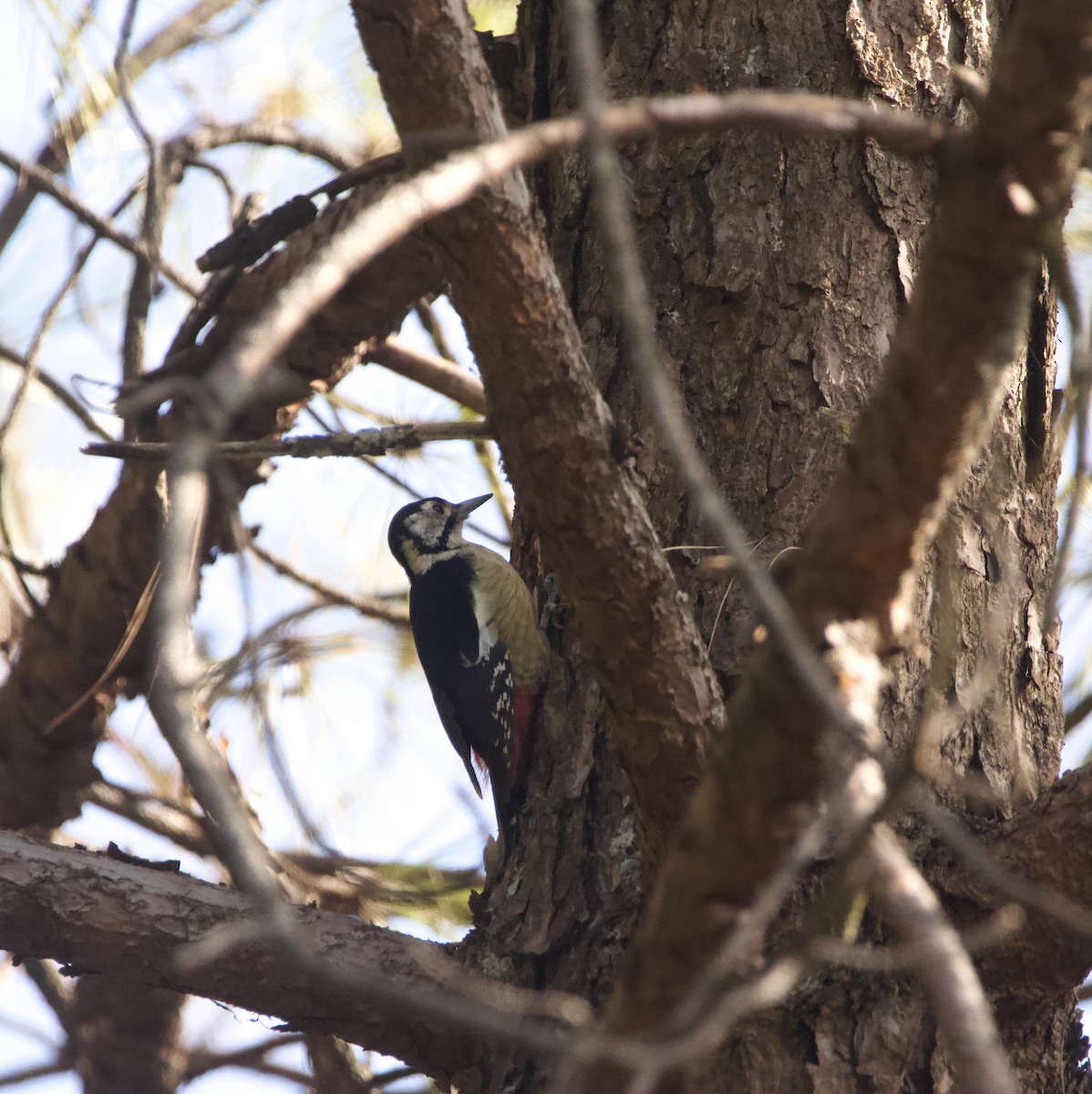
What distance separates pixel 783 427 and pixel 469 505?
218 centimetres

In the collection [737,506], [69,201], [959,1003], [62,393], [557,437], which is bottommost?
[959,1003]

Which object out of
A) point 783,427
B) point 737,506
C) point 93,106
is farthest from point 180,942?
point 93,106

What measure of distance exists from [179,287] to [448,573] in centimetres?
132

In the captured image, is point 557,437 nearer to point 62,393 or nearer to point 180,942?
point 180,942

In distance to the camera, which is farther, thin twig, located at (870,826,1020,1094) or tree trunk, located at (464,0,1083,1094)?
tree trunk, located at (464,0,1083,1094)

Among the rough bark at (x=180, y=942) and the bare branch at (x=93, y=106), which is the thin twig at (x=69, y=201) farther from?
the rough bark at (x=180, y=942)

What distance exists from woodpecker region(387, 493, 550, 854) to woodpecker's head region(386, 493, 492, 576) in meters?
0.14

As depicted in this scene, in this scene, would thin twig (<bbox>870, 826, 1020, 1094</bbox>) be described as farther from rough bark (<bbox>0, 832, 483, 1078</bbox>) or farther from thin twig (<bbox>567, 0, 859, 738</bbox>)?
rough bark (<bbox>0, 832, 483, 1078</bbox>)

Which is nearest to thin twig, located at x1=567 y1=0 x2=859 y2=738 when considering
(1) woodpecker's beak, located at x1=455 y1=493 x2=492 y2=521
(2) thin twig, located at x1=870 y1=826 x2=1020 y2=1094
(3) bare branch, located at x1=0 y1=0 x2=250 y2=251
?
(2) thin twig, located at x1=870 y1=826 x2=1020 y2=1094

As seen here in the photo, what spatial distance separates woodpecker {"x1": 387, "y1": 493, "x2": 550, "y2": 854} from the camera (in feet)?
11.9

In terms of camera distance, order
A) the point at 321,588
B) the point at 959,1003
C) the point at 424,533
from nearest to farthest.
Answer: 1. the point at 959,1003
2. the point at 321,588
3. the point at 424,533

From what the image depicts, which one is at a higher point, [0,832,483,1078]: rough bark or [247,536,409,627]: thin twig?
[247,536,409,627]: thin twig

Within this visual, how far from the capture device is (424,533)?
4.49 meters

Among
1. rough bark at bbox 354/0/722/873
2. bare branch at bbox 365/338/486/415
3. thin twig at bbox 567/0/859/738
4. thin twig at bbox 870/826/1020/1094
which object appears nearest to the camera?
thin twig at bbox 567/0/859/738
